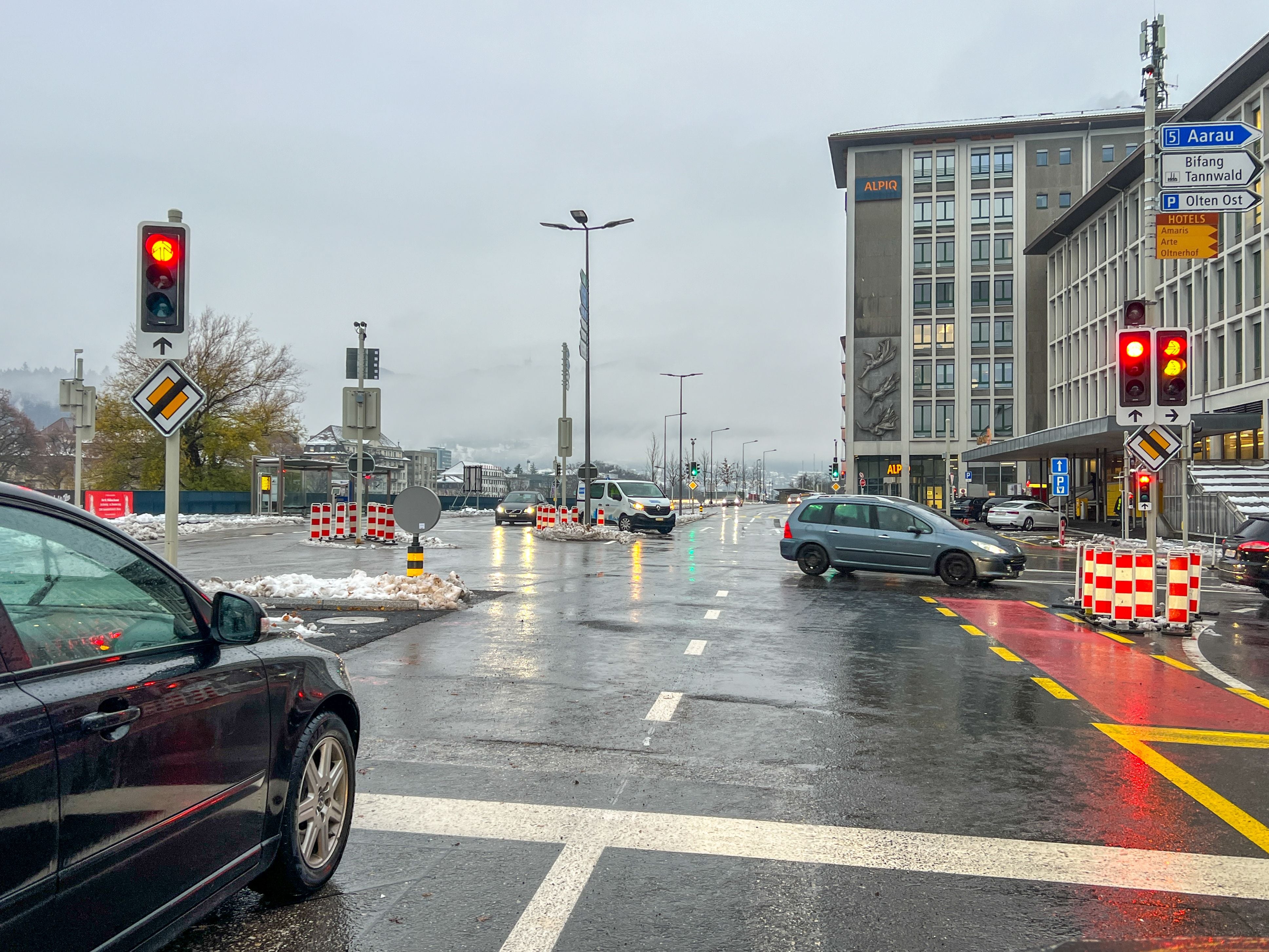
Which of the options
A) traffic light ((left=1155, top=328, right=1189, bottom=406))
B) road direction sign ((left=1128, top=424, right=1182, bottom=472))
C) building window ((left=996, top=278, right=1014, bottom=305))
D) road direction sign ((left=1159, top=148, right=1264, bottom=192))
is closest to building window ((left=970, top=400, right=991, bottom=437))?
building window ((left=996, top=278, right=1014, bottom=305))

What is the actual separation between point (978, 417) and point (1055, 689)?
78.4 m

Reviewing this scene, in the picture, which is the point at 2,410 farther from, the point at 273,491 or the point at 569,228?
the point at 569,228

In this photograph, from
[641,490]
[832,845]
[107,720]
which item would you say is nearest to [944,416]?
[641,490]

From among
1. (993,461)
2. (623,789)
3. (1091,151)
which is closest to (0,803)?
(623,789)

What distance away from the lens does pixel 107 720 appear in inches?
104

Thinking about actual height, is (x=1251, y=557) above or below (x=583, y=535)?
above

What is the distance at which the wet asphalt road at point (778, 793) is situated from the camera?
3.61 m

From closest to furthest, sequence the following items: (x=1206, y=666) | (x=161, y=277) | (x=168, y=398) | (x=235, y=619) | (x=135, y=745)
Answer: (x=135, y=745), (x=235, y=619), (x=161, y=277), (x=168, y=398), (x=1206, y=666)

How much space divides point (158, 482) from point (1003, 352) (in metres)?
61.8

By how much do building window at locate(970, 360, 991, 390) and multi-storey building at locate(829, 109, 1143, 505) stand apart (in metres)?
0.10

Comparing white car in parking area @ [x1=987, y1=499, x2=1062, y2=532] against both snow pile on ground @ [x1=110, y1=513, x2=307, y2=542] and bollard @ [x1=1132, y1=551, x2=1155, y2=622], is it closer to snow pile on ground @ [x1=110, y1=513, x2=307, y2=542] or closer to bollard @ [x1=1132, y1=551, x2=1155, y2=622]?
snow pile on ground @ [x1=110, y1=513, x2=307, y2=542]

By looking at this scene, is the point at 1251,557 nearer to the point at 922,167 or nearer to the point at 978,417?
the point at 978,417

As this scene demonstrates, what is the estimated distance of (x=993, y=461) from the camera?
259ft

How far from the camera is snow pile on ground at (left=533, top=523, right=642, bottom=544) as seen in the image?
3064 centimetres
